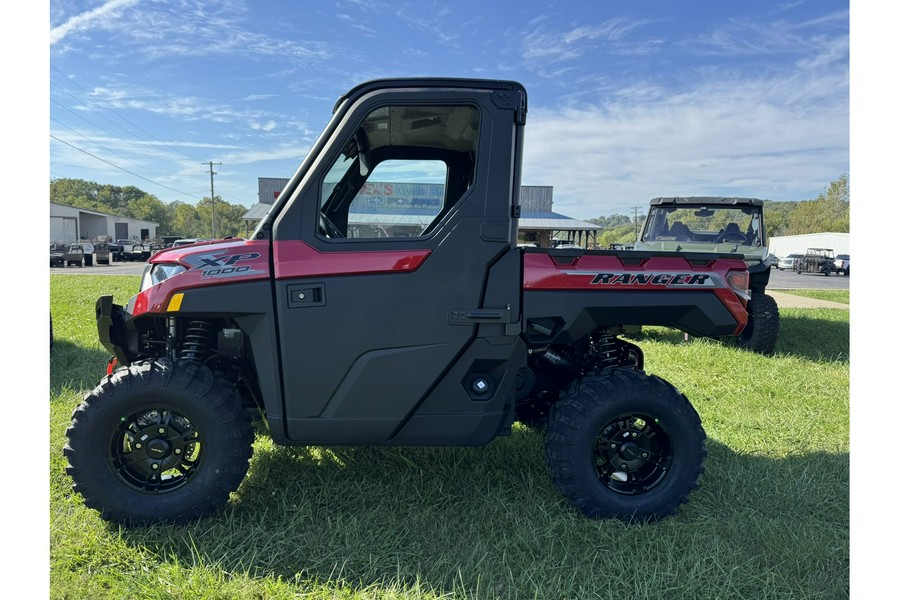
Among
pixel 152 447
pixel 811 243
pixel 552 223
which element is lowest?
pixel 152 447

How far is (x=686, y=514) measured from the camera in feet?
9.92

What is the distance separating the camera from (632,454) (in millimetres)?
2996

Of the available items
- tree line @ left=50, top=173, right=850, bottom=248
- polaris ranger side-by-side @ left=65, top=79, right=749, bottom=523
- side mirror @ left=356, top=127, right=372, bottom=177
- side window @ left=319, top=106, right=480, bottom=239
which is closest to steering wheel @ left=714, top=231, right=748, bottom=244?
polaris ranger side-by-side @ left=65, top=79, right=749, bottom=523

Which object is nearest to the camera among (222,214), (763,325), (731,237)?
(763,325)

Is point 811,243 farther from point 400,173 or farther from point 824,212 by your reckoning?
point 400,173

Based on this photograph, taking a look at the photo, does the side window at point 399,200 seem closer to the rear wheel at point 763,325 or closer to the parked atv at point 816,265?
the rear wheel at point 763,325

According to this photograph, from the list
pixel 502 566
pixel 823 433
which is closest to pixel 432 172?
pixel 502 566

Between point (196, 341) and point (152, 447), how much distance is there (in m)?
0.57

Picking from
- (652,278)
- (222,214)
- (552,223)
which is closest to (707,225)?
(652,278)

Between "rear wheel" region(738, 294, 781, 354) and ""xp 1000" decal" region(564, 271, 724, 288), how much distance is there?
14.4ft

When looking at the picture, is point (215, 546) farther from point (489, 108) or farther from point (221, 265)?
point (489, 108)

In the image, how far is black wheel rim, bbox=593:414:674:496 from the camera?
2.99 meters

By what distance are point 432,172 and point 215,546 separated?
2200mm

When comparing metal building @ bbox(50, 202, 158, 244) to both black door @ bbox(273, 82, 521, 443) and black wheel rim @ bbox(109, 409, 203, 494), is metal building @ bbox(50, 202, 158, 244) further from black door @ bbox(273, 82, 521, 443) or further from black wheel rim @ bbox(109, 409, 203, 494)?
black door @ bbox(273, 82, 521, 443)
